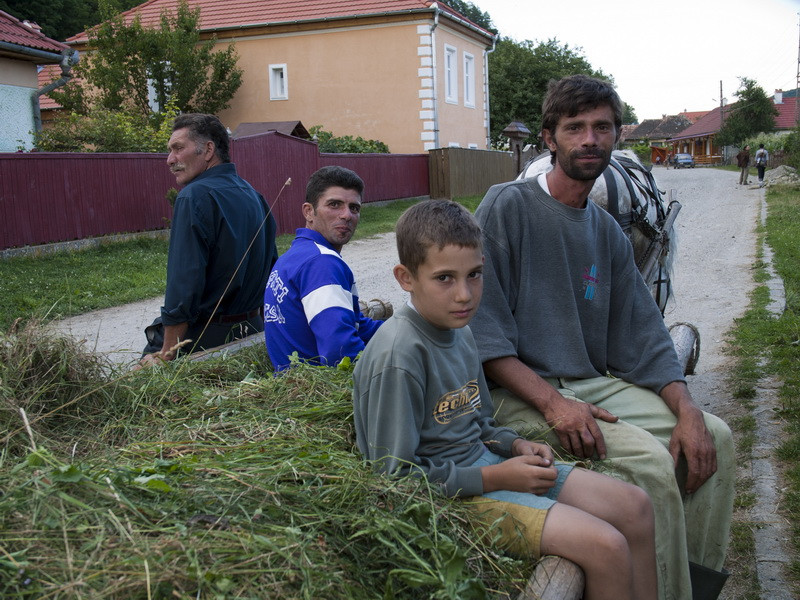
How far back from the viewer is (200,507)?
5.78ft

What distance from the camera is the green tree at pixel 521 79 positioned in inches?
1827

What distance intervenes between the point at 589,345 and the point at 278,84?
28.4m

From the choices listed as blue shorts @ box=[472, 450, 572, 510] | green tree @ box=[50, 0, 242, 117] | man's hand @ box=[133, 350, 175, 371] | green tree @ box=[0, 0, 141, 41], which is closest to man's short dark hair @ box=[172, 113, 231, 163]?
man's hand @ box=[133, 350, 175, 371]

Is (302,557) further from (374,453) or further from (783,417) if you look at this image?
(783,417)

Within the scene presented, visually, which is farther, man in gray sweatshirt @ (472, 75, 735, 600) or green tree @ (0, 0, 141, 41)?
green tree @ (0, 0, 141, 41)

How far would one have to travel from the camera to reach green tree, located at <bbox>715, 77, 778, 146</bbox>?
213 feet

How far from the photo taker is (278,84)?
29.7 metres

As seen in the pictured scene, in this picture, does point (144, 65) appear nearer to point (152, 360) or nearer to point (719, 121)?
point (152, 360)

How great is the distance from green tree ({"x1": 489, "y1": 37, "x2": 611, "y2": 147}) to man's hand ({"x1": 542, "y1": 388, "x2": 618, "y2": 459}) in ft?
144

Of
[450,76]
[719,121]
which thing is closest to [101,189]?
[450,76]

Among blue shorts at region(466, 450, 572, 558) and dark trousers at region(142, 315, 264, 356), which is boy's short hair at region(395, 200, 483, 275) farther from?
dark trousers at region(142, 315, 264, 356)

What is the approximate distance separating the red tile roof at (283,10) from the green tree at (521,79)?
57.9 ft

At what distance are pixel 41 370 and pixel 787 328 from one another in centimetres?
701

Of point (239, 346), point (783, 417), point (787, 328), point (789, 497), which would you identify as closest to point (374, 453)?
point (239, 346)
